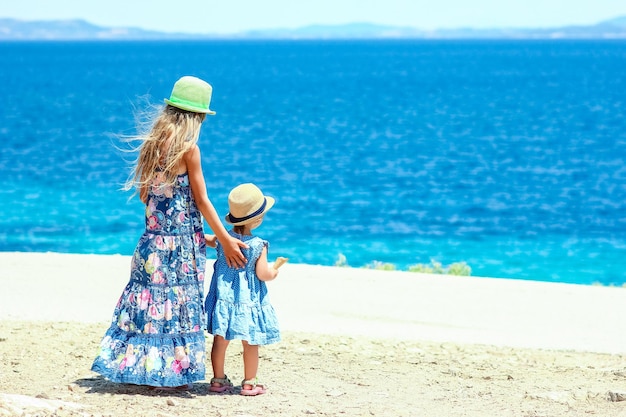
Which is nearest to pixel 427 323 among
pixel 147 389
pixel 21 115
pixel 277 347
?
pixel 277 347

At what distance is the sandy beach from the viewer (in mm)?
5379

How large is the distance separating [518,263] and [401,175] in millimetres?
13163

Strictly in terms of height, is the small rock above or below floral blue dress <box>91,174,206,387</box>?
below

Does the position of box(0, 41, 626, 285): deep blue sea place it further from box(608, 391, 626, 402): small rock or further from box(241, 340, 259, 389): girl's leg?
box(608, 391, 626, 402): small rock

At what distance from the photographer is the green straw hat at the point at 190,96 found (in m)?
5.19

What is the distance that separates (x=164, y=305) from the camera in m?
5.21

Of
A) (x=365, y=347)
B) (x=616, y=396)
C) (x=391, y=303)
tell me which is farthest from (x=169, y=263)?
(x=391, y=303)

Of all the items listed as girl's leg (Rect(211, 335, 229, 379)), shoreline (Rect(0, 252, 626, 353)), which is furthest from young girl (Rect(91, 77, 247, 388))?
shoreline (Rect(0, 252, 626, 353))

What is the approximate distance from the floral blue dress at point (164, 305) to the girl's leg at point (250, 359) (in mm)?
236

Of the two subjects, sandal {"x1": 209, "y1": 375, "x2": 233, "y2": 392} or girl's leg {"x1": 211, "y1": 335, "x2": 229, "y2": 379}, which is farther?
sandal {"x1": 209, "y1": 375, "x2": 233, "y2": 392}

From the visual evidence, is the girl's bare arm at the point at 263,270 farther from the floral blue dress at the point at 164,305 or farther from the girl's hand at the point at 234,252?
the floral blue dress at the point at 164,305

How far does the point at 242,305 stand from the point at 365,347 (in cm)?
211

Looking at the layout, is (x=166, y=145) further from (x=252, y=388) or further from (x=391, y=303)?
(x=391, y=303)

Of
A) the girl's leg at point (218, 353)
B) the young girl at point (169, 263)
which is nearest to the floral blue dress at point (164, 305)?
the young girl at point (169, 263)
